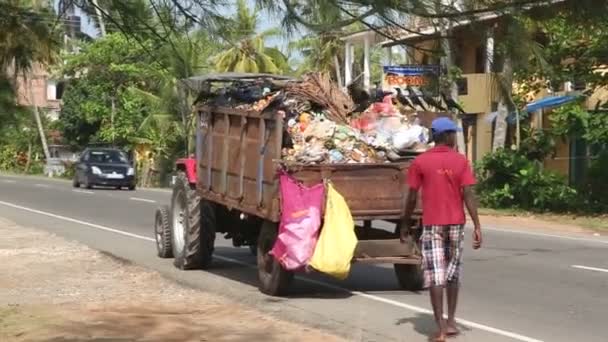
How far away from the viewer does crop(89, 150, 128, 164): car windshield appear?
3797 centimetres

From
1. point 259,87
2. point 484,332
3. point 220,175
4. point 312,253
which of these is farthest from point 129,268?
point 484,332

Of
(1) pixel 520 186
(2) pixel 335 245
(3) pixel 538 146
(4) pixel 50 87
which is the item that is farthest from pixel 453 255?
(4) pixel 50 87

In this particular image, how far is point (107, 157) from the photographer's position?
3844cm

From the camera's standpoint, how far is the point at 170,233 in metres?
14.1

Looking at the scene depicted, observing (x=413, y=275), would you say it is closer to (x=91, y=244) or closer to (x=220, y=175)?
(x=220, y=175)

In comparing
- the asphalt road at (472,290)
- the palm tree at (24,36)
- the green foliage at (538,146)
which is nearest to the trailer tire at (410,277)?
the asphalt road at (472,290)

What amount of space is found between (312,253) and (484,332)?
2.01m

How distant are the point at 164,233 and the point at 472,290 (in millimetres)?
4776

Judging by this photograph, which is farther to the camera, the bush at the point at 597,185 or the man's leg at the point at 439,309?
the bush at the point at 597,185

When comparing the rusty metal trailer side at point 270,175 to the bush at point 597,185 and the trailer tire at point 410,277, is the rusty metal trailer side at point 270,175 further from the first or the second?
the bush at point 597,185

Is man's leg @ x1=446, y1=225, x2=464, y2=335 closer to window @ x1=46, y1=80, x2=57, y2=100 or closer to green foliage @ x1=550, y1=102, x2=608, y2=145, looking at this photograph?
window @ x1=46, y1=80, x2=57, y2=100

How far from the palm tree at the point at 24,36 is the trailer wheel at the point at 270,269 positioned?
422 cm

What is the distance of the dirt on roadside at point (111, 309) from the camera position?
856 cm

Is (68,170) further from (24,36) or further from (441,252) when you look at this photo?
(24,36)
